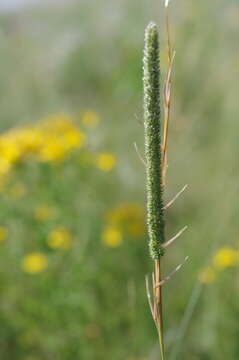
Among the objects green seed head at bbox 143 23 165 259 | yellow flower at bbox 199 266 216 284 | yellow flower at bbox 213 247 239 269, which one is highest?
green seed head at bbox 143 23 165 259

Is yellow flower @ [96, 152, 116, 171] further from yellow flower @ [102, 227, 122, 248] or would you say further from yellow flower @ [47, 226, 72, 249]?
yellow flower @ [47, 226, 72, 249]

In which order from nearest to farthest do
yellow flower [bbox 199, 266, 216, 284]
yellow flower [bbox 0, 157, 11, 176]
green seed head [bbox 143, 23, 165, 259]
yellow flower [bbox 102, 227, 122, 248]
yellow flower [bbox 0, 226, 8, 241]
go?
green seed head [bbox 143, 23, 165, 259]
yellow flower [bbox 199, 266, 216, 284]
yellow flower [bbox 0, 157, 11, 176]
yellow flower [bbox 0, 226, 8, 241]
yellow flower [bbox 102, 227, 122, 248]

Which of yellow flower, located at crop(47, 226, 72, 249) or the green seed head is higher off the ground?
the green seed head

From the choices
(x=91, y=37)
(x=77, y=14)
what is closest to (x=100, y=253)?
(x=91, y=37)

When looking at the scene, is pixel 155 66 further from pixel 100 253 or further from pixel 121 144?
pixel 121 144

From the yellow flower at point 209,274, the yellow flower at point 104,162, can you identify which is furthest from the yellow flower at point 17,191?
the yellow flower at point 209,274

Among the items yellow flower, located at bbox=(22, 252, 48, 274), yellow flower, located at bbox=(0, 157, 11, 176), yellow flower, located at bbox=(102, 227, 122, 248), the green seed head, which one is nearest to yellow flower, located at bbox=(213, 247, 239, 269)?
yellow flower, located at bbox=(102, 227, 122, 248)

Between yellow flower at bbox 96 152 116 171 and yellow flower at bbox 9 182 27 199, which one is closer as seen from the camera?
yellow flower at bbox 9 182 27 199

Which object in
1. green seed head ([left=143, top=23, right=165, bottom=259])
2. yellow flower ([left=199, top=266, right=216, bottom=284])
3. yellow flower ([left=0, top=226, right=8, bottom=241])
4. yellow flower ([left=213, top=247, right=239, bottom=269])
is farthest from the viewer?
yellow flower ([left=0, top=226, right=8, bottom=241])

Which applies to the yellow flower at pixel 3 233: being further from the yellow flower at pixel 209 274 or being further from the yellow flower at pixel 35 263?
the yellow flower at pixel 209 274
